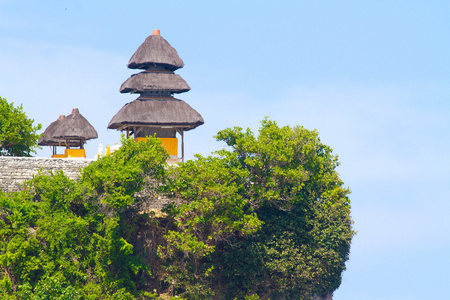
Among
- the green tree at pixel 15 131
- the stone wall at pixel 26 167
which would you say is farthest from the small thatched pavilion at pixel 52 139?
the stone wall at pixel 26 167

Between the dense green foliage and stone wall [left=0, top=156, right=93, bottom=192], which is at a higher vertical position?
stone wall [left=0, top=156, right=93, bottom=192]

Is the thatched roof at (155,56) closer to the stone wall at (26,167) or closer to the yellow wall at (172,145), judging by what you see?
the yellow wall at (172,145)

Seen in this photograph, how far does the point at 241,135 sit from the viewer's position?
1623 inches

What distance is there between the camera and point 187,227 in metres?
40.2

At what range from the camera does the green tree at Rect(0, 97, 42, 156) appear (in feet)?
151

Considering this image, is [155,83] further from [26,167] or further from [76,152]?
[26,167]

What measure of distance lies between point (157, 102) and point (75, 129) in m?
7.19

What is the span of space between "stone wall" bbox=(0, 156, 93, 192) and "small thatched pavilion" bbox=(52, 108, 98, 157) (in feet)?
34.6

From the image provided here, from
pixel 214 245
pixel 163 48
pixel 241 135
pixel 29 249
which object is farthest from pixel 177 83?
pixel 29 249

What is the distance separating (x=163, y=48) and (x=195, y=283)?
13273 millimetres

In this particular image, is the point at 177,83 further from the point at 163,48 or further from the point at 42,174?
the point at 42,174

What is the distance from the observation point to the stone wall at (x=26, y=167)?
3919 cm

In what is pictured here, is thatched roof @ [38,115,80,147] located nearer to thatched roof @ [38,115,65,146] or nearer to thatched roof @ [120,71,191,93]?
thatched roof @ [38,115,65,146]

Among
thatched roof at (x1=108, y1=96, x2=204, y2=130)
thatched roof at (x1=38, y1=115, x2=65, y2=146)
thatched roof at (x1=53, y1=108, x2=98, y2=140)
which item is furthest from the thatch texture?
thatched roof at (x1=38, y1=115, x2=65, y2=146)
